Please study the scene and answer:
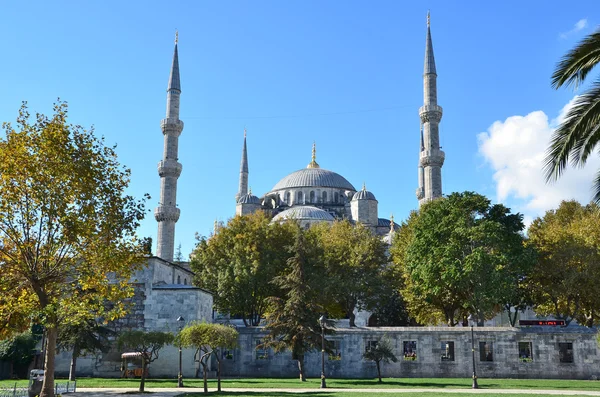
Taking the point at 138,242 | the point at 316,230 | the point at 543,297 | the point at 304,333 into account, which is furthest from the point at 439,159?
the point at 138,242

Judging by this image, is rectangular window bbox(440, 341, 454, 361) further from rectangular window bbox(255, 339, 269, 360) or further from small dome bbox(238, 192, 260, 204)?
small dome bbox(238, 192, 260, 204)

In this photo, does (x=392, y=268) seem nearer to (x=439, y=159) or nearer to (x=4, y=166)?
(x=439, y=159)

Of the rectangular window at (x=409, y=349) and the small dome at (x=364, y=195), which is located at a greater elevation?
the small dome at (x=364, y=195)

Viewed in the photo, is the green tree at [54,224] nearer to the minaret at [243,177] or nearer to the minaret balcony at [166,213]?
the minaret balcony at [166,213]

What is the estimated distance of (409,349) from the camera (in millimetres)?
31047

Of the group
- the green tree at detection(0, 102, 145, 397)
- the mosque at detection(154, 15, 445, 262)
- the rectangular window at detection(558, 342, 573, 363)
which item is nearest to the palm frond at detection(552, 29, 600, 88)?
the green tree at detection(0, 102, 145, 397)

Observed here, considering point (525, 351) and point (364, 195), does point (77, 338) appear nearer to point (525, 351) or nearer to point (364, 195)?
point (525, 351)

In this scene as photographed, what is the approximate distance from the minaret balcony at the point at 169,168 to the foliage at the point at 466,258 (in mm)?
25588

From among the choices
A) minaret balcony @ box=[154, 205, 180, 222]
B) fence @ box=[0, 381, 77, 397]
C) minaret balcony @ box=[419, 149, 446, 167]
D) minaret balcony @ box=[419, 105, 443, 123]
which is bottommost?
fence @ box=[0, 381, 77, 397]

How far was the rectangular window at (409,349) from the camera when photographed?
30.8 metres

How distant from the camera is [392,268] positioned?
4081 cm

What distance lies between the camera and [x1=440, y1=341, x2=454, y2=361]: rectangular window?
100 feet

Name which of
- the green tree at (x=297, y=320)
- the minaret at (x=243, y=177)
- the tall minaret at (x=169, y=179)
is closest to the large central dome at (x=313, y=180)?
the minaret at (x=243, y=177)

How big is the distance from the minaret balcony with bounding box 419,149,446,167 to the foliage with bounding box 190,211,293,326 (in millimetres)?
20336
